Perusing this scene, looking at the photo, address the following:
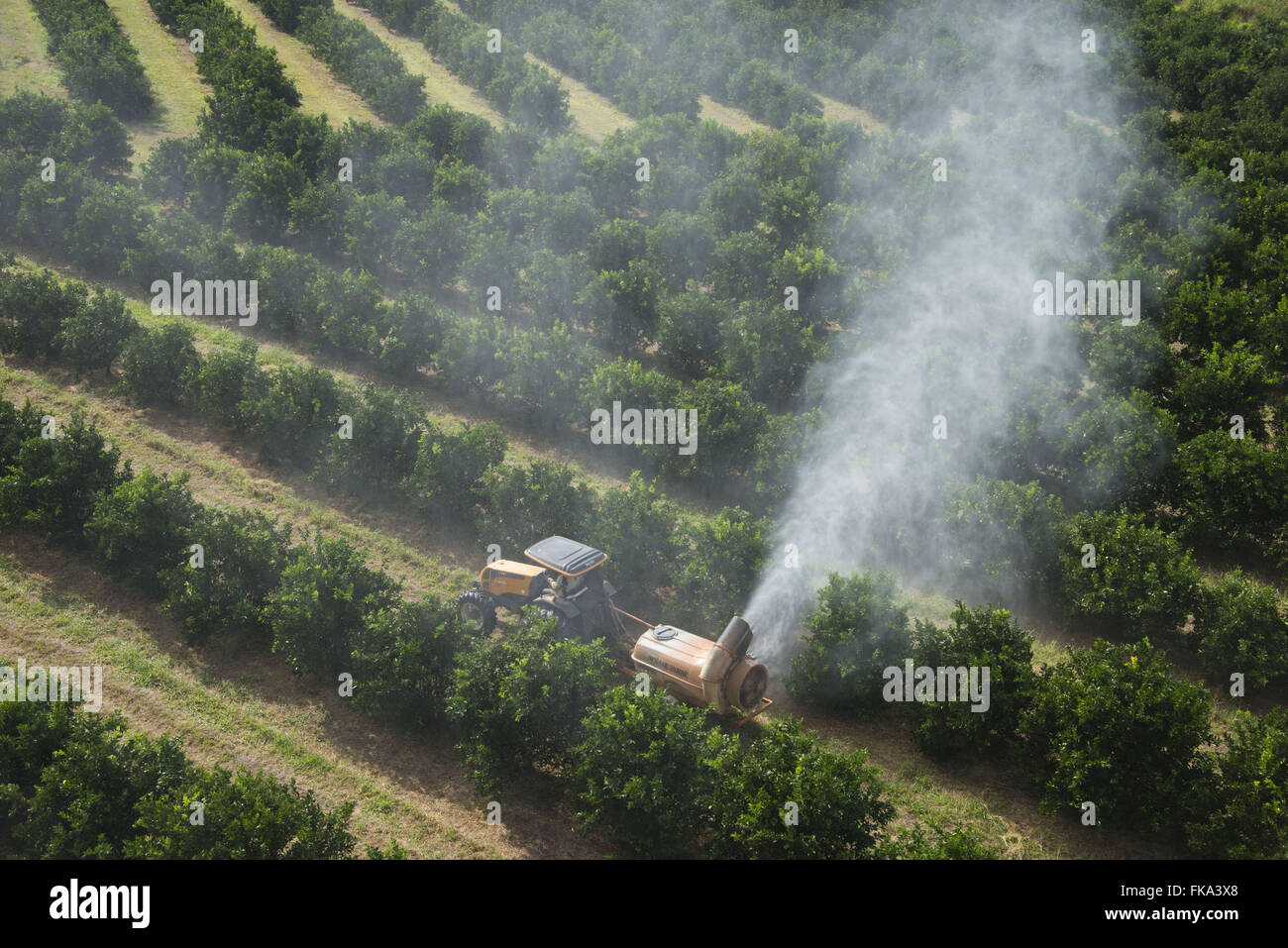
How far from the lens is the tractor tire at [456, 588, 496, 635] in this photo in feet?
53.5

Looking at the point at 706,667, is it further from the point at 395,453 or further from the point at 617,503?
the point at 395,453

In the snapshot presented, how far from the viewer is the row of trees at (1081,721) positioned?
12719mm

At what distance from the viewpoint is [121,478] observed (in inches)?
713

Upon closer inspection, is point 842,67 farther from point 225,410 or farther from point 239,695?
point 239,695

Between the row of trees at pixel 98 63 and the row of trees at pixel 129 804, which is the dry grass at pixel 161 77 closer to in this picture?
the row of trees at pixel 98 63

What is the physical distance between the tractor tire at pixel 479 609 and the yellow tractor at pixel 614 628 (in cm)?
2

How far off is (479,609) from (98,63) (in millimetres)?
32159

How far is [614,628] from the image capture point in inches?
637

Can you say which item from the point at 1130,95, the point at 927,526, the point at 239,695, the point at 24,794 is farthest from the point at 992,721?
the point at 1130,95

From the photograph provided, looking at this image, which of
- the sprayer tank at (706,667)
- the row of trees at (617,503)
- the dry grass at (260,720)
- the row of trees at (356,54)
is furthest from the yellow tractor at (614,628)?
the row of trees at (356,54)

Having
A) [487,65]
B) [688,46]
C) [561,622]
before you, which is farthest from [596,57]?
[561,622]

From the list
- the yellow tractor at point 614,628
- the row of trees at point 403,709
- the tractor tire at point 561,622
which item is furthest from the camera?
the tractor tire at point 561,622

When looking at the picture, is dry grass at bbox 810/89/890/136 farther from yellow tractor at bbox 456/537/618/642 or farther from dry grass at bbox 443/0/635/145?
yellow tractor at bbox 456/537/618/642

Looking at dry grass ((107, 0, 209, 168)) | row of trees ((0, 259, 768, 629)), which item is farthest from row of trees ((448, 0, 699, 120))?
row of trees ((0, 259, 768, 629))
